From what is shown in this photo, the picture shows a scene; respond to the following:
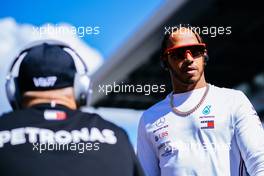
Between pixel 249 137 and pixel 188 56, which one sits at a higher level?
pixel 188 56

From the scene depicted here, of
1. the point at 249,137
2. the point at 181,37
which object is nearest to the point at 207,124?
the point at 249,137

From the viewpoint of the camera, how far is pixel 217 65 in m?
17.3

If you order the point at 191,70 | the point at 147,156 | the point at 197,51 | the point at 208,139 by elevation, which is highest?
the point at 197,51

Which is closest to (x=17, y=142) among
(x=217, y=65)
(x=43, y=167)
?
Result: (x=43, y=167)

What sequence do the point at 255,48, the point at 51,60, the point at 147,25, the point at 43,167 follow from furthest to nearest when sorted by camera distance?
the point at 255,48, the point at 147,25, the point at 51,60, the point at 43,167

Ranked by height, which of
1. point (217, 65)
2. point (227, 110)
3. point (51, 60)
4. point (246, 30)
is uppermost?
point (51, 60)

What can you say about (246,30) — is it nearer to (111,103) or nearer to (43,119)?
(111,103)

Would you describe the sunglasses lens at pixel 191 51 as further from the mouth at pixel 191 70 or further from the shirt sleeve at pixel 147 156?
the shirt sleeve at pixel 147 156

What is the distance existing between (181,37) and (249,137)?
78cm

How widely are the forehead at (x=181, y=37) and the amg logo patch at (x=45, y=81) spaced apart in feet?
5.50

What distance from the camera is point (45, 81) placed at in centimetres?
225

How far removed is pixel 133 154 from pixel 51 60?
452 mm
